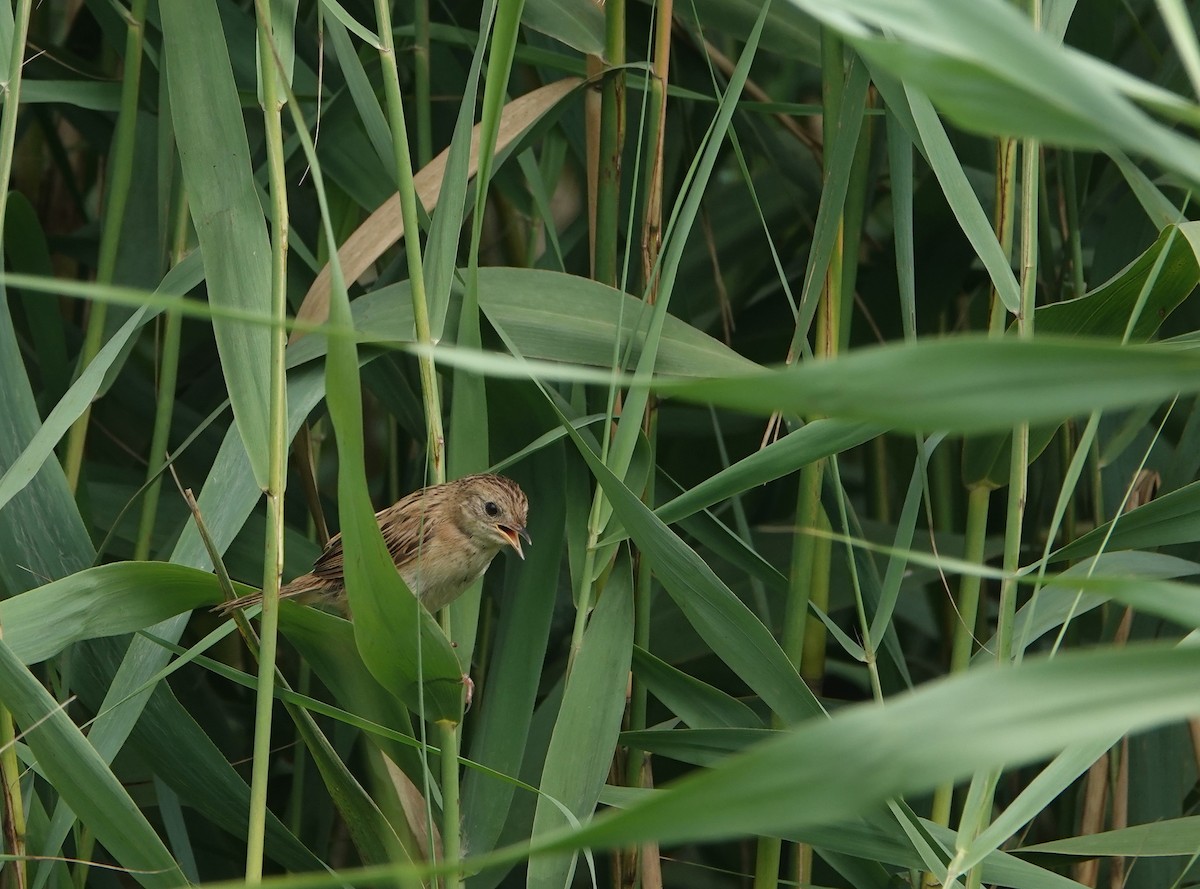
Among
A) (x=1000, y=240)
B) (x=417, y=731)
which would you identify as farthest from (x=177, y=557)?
(x=1000, y=240)

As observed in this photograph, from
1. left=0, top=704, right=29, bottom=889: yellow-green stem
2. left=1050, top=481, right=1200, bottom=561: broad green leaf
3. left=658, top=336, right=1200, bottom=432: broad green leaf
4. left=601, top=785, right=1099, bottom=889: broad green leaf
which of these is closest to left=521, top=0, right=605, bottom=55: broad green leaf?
left=1050, top=481, right=1200, bottom=561: broad green leaf

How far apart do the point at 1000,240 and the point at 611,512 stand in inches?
27.5

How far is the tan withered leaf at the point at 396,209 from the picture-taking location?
81.9 inches

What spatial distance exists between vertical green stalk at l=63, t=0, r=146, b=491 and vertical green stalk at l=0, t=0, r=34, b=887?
0.37m

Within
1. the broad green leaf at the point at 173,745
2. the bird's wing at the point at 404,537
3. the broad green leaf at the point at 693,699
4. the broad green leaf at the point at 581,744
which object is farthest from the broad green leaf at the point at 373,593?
the bird's wing at the point at 404,537

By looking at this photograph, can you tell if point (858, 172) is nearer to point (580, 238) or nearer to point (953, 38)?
point (580, 238)

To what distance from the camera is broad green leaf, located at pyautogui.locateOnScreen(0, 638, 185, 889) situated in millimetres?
1393

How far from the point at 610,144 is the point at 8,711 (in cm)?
124

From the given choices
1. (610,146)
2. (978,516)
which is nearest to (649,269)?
(610,146)

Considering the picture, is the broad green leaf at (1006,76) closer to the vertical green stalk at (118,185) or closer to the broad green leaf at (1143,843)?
the broad green leaf at (1143,843)

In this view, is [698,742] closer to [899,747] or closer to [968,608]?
[968,608]

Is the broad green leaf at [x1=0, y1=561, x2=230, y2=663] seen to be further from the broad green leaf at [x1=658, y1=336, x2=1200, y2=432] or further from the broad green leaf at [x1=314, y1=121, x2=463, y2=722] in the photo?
the broad green leaf at [x1=658, y1=336, x2=1200, y2=432]

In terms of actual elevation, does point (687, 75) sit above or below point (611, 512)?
above

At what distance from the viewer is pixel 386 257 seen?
2746mm
